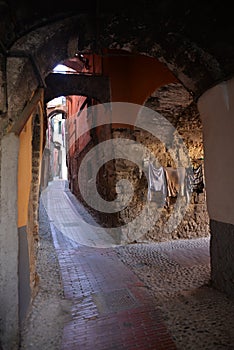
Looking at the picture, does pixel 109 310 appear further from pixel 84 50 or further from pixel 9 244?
pixel 84 50

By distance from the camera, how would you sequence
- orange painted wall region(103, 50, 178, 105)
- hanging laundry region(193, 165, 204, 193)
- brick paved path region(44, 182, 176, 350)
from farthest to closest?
hanging laundry region(193, 165, 204, 193)
orange painted wall region(103, 50, 178, 105)
brick paved path region(44, 182, 176, 350)

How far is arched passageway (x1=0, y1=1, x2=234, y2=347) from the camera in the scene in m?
2.21

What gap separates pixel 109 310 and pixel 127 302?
31cm

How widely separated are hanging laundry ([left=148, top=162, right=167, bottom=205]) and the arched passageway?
2.80 meters

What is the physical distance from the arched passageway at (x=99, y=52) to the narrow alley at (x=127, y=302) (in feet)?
1.29

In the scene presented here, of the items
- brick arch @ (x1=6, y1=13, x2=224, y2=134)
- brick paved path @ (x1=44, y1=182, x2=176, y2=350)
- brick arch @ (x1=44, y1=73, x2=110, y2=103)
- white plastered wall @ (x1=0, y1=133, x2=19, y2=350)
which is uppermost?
brick arch @ (x1=44, y1=73, x2=110, y2=103)

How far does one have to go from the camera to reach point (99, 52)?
3.00m

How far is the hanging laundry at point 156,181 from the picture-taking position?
253 inches

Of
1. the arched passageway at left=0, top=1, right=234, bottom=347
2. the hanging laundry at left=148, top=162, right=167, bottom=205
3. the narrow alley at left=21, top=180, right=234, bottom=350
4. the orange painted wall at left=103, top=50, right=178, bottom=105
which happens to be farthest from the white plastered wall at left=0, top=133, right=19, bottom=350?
the hanging laundry at left=148, top=162, right=167, bottom=205

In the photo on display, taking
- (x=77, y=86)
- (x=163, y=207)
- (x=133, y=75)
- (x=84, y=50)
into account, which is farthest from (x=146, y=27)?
(x=163, y=207)

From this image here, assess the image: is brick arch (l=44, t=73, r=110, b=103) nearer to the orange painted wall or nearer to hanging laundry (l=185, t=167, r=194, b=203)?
the orange painted wall

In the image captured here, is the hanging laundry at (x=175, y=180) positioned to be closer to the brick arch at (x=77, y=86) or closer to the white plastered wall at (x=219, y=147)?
the brick arch at (x=77, y=86)

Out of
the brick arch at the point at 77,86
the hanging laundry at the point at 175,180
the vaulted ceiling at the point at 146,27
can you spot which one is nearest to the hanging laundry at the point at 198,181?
the hanging laundry at the point at 175,180

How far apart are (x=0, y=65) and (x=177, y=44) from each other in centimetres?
198
